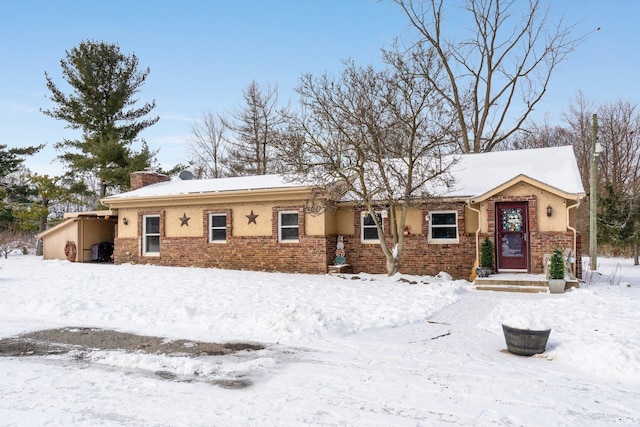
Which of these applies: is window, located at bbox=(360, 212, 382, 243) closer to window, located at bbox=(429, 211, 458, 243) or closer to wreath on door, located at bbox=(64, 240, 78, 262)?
window, located at bbox=(429, 211, 458, 243)

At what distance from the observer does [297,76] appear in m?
14.1

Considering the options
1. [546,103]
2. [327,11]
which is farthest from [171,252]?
[546,103]

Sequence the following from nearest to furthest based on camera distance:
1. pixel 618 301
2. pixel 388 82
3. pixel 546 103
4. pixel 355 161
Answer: pixel 618 301 < pixel 388 82 < pixel 355 161 < pixel 546 103

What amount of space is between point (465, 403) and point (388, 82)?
435 inches

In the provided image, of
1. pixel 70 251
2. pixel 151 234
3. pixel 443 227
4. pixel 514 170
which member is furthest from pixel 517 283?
pixel 70 251

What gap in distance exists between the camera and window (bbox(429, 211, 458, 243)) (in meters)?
14.2

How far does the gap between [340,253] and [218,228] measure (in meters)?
5.06

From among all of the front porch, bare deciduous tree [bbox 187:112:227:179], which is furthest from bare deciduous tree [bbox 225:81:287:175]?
the front porch

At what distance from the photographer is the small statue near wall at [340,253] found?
1518cm

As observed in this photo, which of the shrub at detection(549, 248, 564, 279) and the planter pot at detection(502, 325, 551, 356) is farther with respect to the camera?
the shrub at detection(549, 248, 564, 279)

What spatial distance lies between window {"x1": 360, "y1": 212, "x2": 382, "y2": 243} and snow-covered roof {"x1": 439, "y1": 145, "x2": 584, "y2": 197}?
9.03 ft

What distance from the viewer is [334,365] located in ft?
18.2

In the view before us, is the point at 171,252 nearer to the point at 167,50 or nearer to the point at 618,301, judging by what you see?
the point at 167,50

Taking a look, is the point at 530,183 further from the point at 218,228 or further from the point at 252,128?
the point at 252,128
